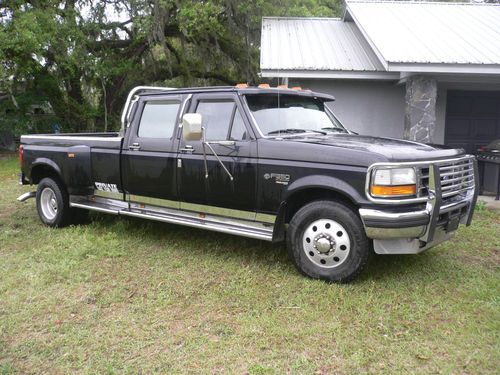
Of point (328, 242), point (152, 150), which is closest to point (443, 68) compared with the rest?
point (328, 242)

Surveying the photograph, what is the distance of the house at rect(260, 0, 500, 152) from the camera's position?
9.16 m

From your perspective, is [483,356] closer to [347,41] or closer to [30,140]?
[30,140]

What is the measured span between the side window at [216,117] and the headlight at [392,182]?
1803 millimetres

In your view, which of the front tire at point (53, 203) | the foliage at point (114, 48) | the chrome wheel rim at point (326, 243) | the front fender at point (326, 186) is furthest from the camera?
the foliage at point (114, 48)

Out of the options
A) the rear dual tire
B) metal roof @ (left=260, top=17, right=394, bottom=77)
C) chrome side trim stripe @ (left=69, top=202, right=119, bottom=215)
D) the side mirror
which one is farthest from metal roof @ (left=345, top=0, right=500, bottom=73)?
the rear dual tire

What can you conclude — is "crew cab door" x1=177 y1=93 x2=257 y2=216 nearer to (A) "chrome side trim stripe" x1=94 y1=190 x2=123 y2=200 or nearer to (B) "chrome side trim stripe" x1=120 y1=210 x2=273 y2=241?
(B) "chrome side trim stripe" x1=120 y1=210 x2=273 y2=241

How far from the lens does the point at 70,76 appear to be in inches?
661

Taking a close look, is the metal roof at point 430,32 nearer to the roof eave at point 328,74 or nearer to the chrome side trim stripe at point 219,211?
the roof eave at point 328,74

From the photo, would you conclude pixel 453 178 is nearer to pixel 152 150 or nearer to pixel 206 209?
pixel 206 209

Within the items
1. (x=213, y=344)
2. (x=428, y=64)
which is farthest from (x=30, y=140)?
(x=428, y=64)

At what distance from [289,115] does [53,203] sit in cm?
391

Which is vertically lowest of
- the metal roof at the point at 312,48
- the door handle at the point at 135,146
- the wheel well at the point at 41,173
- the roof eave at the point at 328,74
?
the wheel well at the point at 41,173

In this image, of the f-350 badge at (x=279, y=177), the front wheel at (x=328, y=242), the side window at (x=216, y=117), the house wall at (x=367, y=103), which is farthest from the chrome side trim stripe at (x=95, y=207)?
the house wall at (x=367, y=103)

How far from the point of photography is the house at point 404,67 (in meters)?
9.16
